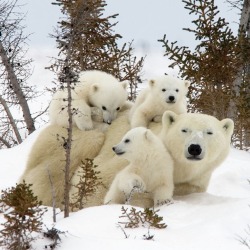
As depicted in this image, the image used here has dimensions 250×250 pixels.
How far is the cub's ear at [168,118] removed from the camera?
539 cm

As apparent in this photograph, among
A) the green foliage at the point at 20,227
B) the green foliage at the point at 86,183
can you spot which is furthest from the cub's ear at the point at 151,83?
the green foliage at the point at 20,227

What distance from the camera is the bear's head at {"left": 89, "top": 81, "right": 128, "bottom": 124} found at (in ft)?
20.9

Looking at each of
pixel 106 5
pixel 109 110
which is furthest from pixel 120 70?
pixel 109 110

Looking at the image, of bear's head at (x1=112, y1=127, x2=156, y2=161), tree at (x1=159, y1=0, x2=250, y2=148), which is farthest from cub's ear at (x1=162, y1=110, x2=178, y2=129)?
tree at (x1=159, y1=0, x2=250, y2=148)

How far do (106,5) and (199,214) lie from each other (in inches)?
348

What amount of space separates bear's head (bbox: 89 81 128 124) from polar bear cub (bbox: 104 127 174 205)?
1.27 meters

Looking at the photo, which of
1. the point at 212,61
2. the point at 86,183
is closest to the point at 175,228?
the point at 86,183

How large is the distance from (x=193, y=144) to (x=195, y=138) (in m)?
0.08

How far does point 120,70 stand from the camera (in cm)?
1331

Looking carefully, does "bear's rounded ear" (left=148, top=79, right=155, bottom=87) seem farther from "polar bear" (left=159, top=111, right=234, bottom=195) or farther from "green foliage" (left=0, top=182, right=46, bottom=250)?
"green foliage" (left=0, top=182, right=46, bottom=250)

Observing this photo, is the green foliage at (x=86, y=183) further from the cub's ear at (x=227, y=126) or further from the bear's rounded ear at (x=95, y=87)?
the cub's ear at (x=227, y=126)

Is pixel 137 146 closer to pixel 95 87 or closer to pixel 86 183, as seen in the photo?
pixel 86 183

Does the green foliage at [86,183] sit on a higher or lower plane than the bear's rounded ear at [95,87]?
lower

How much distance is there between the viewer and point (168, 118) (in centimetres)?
541
